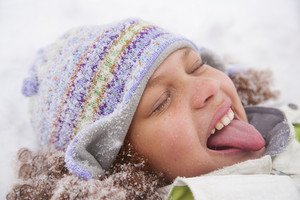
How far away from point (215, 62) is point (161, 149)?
0.53m

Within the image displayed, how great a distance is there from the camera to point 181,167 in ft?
3.73

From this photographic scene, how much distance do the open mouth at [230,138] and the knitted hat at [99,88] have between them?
25 cm

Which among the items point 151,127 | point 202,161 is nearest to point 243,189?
point 202,161

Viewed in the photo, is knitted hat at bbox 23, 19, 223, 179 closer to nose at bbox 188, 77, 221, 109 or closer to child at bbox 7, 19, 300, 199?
child at bbox 7, 19, 300, 199

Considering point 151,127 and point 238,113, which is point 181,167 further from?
point 238,113

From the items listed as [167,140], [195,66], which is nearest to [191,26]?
[195,66]

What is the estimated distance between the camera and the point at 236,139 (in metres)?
1.17

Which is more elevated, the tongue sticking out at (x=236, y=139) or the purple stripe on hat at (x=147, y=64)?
the purple stripe on hat at (x=147, y=64)

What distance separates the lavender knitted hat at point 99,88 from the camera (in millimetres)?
1114

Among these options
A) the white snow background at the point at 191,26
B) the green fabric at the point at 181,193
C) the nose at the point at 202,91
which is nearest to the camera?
the green fabric at the point at 181,193

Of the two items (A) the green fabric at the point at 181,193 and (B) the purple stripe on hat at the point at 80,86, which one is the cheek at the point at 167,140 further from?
(B) the purple stripe on hat at the point at 80,86

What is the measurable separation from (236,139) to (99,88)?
1.37 feet

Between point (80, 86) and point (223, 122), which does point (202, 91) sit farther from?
point (80, 86)

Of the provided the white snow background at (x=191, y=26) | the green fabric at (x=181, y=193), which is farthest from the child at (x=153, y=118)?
the white snow background at (x=191, y=26)
